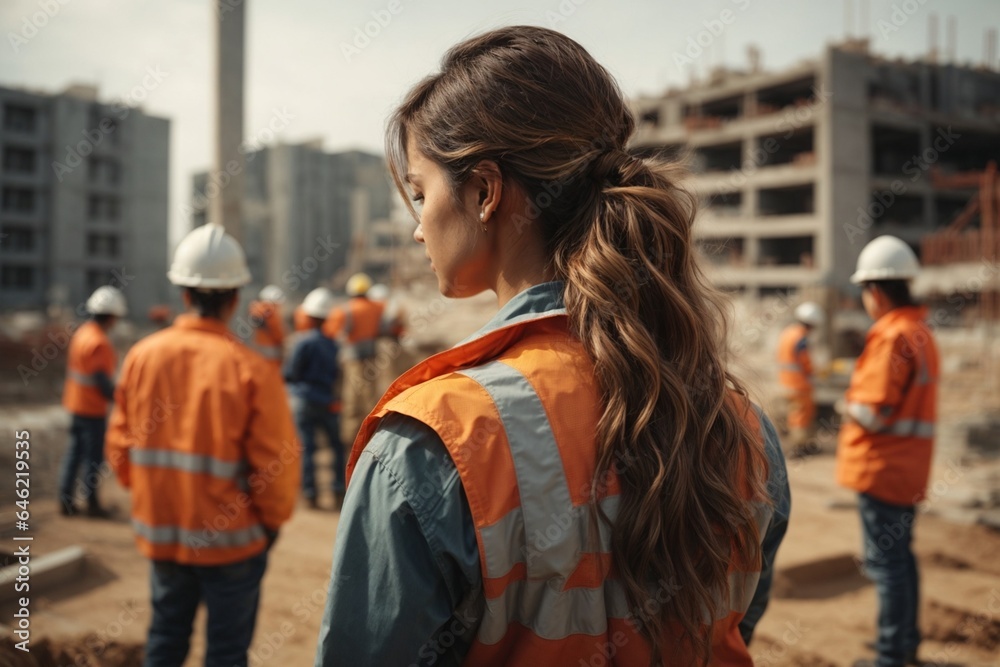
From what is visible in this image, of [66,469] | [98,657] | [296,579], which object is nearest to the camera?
[98,657]

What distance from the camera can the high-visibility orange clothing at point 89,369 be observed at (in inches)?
268

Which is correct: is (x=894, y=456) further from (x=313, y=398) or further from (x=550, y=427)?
(x=313, y=398)

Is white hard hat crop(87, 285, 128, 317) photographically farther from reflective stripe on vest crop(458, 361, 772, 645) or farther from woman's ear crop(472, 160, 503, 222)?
reflective stripe on vest crop(458, 361, 772, 645)

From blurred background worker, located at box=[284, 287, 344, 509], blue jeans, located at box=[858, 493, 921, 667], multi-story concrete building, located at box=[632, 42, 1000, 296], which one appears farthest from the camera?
multi-story concrete building, located at box=[632, 42, 1000, 296]

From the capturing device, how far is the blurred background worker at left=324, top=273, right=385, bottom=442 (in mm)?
9281

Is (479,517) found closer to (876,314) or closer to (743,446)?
(743,446)

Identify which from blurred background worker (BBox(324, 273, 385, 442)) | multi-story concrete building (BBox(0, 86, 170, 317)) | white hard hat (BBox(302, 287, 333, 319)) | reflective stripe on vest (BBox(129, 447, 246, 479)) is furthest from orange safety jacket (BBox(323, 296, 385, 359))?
multi-story concrete building (BBox(0, 86, 170, 317))

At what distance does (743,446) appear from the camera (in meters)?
1.26

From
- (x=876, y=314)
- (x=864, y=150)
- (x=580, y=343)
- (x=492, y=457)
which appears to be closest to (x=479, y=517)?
(x=492, y=457)

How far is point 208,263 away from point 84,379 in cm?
430

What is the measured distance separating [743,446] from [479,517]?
0.51m

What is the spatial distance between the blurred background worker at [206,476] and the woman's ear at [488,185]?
7.18ft

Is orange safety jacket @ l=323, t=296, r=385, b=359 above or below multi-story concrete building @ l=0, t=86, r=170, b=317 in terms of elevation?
below

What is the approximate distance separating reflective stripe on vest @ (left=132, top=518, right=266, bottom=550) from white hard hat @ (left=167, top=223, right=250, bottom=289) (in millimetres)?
1089
